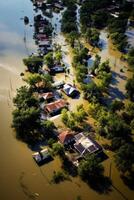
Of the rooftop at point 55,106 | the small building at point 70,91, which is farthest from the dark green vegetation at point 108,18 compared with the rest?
the rooftop at point 55,106

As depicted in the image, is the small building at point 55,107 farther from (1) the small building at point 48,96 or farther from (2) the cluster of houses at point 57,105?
(1) the small building at point 48,96

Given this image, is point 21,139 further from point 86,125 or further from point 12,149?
point 86,125

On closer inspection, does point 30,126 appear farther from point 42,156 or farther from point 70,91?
point 70,91

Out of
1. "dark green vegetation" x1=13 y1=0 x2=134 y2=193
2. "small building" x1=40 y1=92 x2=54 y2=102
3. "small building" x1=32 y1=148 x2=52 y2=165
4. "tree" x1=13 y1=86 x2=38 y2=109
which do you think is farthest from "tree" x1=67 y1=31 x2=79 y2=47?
"small building" x1=32 y1=148 x2=52 y2=165

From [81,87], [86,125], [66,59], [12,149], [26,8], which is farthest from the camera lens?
[26,8]

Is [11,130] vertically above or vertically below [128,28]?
below

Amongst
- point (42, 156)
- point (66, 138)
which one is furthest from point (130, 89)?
point (42, 156)

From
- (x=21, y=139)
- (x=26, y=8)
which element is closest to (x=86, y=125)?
(x=21, y=139)
